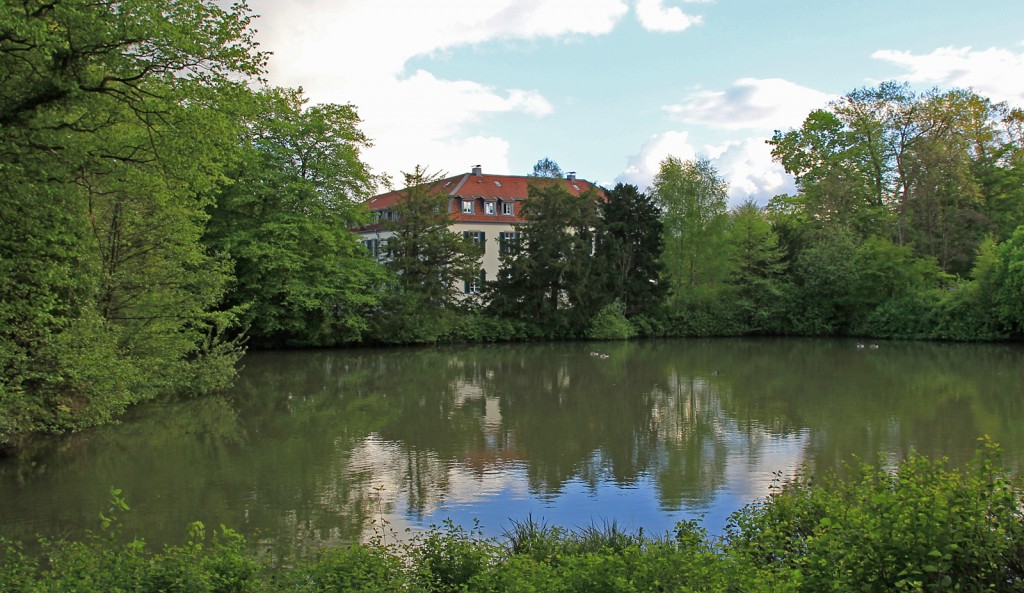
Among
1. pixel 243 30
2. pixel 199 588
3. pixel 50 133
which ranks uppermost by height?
pixel 243 30

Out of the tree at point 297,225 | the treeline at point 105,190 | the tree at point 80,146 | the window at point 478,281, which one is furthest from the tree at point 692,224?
the tree at point 80,146

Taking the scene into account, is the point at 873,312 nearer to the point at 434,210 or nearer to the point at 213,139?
the point at 434,210

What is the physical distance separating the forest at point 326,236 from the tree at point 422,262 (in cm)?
12

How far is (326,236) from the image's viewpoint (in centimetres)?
3338

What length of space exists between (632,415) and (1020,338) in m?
29.4

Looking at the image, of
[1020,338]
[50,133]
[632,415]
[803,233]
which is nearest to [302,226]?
[632,415]

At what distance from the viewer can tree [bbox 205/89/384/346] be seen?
3247cm

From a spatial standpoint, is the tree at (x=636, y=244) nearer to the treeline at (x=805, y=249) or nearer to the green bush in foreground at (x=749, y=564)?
the treeline at (x=805, y=249)

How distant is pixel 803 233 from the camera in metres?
46.2

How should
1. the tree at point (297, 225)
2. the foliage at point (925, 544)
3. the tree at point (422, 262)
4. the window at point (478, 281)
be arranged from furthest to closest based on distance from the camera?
the window at point (478, 281) → the tree at point (422, 262) → the tree at point (297, 225) → the foliage at point (925, 544)

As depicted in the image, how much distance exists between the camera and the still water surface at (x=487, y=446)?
32.1ft

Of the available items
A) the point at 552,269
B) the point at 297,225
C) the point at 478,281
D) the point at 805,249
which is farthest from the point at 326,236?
the point at 805,249

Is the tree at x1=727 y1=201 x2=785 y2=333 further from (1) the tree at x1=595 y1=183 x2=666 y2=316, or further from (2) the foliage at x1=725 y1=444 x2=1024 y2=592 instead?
(2) the foliage at x1=725 y1=444 x2=1024 y2=592

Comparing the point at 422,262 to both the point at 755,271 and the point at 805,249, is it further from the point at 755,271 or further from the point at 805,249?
the point at 805,249
